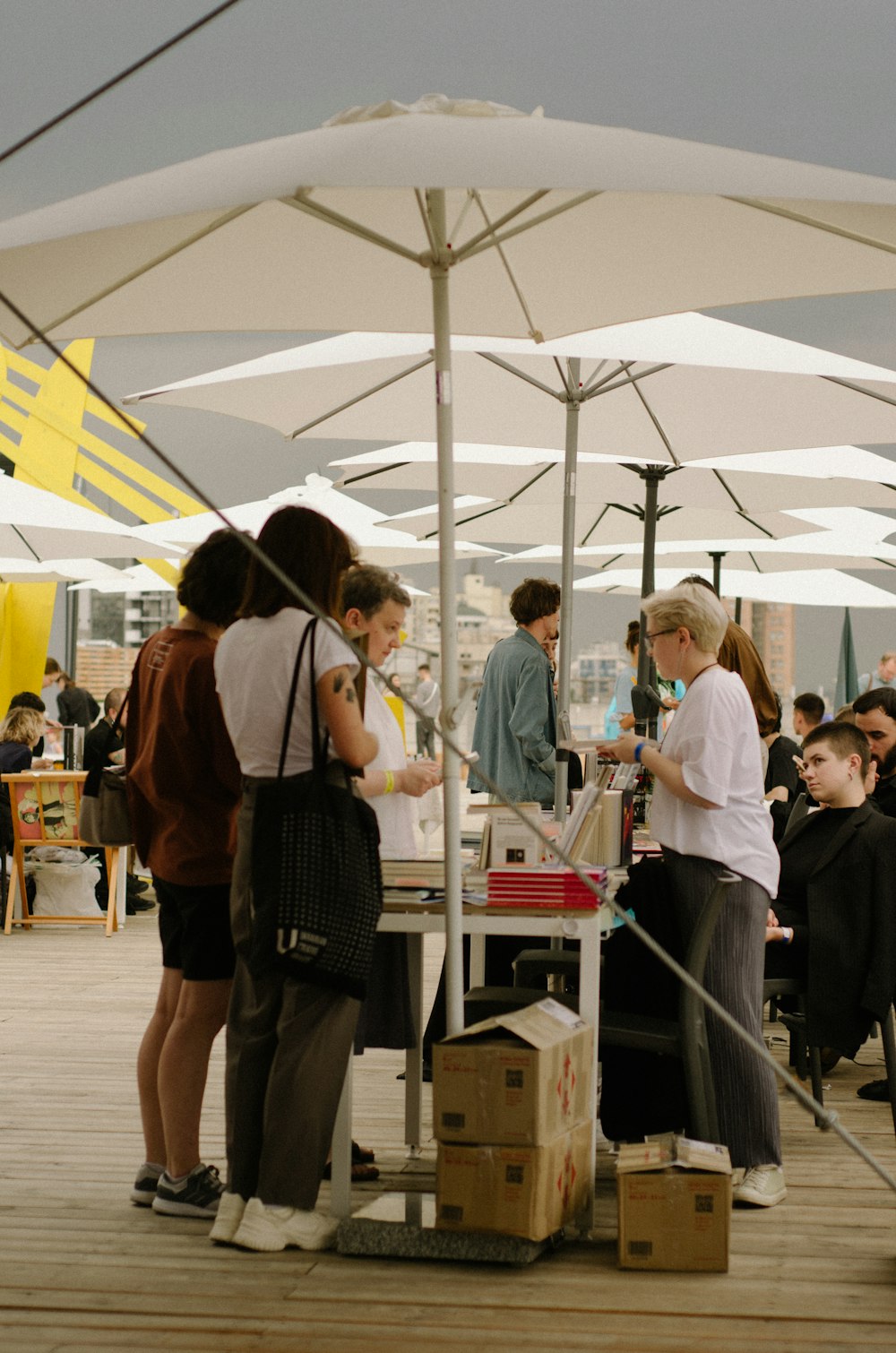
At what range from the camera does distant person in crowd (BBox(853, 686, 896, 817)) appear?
5242 millimetres

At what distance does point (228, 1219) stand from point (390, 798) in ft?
3.75

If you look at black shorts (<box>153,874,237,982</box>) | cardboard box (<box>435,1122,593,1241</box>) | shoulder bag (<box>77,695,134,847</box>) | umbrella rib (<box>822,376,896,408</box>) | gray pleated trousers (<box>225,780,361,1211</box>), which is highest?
umbrella rib (<box>822,376,896,408</box>)

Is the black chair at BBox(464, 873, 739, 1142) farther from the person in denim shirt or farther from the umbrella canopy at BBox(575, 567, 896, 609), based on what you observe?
the umbrella canopy at BBox(575, 567, 896, 609)

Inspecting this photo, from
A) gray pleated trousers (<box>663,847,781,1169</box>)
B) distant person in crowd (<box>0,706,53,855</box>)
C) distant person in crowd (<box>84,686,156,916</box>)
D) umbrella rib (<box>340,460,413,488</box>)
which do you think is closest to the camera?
gray pleated trousers (<box>663,847,781,1169</box>)

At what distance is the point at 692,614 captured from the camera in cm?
372

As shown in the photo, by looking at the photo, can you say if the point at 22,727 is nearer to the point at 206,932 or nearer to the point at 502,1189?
the point at 206,932

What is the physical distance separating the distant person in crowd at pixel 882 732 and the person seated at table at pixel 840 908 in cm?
50

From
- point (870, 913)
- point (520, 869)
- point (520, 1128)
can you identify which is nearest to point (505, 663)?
point (870, 913)

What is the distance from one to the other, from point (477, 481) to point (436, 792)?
4718 mm

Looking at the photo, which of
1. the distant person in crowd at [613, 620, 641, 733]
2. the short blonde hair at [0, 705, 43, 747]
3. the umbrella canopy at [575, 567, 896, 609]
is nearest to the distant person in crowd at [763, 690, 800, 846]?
the distant person in crowd at [613, 620, 641, 733]

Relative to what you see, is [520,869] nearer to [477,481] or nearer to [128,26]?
[477,481]

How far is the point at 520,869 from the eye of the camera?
346cm

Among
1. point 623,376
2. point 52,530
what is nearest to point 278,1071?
point 623,376

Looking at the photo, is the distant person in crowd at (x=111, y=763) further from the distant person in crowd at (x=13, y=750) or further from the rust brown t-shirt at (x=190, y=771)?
the rust brown t-shirt at (x=190, y=771)
